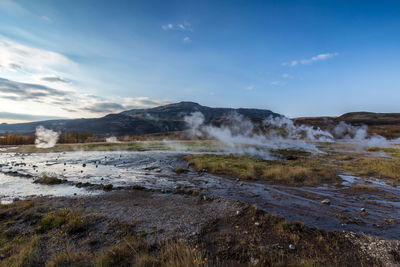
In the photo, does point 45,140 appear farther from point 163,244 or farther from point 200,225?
point 163,244

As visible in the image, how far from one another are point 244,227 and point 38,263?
24.5 ft

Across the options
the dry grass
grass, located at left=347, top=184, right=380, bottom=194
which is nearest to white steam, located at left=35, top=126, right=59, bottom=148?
the dry grass

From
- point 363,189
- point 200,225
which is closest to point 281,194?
point 363,189

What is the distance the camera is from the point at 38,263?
5527 mm

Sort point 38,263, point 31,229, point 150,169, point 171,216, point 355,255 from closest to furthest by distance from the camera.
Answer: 1. point 38,263
2. point 355,255
3. point 31,229
4. point 171,216
5. point 150,169

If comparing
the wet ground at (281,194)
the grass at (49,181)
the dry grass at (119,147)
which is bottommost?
the dry grass at (119,147)

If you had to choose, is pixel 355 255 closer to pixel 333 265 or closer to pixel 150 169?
pixel 333 265

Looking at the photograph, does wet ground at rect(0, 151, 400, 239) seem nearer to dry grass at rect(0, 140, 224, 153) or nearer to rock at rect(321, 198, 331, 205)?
rock at rect(321, 198, 331, 205)

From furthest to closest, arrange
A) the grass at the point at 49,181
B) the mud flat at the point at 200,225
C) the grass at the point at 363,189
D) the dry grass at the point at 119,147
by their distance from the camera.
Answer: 1. the dry grass at the point at 119,147
2. the grass at the point at 49,181
3. the grass at the point at 363,189
4. the mud flat at the point at 200,225

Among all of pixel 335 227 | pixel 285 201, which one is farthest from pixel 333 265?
pixel 285 201

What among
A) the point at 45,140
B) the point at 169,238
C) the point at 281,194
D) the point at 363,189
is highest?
the point at 169,238

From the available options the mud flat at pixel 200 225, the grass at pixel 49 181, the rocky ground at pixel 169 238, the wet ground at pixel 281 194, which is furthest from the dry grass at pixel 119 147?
the rocky ground at pixel 169 238

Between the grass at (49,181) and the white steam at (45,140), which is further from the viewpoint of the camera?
the white steam at (45,140)

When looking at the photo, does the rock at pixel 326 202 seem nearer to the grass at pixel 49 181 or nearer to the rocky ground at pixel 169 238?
the rocky ground at pixel 169 238
